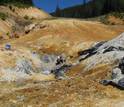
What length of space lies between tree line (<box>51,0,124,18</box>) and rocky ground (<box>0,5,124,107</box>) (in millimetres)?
17842

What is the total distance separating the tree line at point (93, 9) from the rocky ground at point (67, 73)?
1784cm

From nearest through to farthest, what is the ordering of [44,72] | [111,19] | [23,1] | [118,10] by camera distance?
1. [44,72]
2. [111,19]
3. [118,10]
4. [23,1]

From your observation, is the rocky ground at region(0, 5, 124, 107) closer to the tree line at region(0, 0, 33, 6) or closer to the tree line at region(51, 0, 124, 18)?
the tree line at region(0, 0, 33, 6)

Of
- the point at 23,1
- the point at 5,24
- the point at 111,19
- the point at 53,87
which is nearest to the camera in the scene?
the point at 53,87

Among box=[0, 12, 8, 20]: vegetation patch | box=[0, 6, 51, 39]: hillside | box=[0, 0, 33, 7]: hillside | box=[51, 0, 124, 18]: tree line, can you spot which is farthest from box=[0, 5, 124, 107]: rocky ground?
box=[51, 0, 124, 18]: tree line

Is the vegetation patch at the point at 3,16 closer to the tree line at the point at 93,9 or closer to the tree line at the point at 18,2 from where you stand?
the tree line at the point at 18,2

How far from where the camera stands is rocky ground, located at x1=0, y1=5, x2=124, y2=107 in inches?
787

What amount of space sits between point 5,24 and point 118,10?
2181 centimetres

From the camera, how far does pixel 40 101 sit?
20109 millimetres

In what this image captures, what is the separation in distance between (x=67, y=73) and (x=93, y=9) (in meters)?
44.8

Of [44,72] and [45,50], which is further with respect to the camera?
[45,50]

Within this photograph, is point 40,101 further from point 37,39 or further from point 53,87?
point 37,39

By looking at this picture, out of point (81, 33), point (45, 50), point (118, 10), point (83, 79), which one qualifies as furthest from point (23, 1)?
point (83, 79)

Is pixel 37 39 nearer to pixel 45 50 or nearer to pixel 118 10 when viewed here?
pixel 45 50
